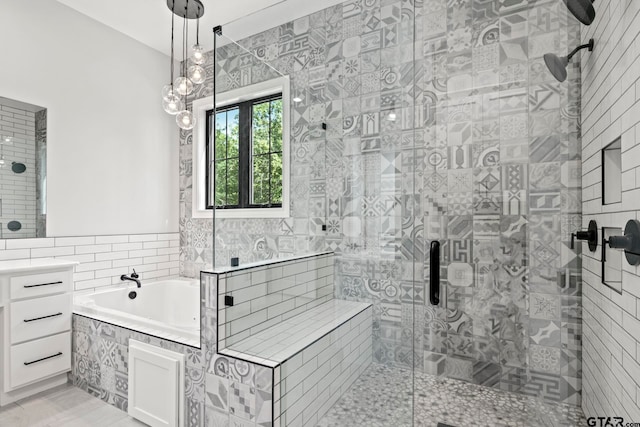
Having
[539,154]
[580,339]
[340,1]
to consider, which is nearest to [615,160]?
[539,154]

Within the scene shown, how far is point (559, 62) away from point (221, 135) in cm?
184

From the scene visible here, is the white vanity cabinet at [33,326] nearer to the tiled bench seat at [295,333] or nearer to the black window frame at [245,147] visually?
the black window frame at [245,147]

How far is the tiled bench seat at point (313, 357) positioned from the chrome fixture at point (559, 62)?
53.2 inches

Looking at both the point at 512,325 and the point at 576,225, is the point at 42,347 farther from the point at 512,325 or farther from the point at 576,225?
the point at 576,225

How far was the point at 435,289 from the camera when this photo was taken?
64.4 inches

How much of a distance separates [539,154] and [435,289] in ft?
2.48

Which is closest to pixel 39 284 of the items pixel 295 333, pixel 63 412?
pixel 63 412

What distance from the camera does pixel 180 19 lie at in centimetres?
310

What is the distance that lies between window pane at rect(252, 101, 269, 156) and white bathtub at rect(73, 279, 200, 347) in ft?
4.66

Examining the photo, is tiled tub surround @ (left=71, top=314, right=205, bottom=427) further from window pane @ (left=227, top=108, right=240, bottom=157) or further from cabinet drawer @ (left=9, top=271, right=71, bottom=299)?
window pane @ (left=227, top=108, right=240, bottom=157)

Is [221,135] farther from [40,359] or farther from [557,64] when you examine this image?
[40,359]

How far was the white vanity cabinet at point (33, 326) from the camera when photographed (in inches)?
84.5

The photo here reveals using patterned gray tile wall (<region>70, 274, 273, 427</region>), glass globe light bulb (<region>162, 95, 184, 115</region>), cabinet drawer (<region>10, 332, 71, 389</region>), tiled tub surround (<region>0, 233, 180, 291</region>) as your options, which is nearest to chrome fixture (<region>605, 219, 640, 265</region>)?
patterned gray tile wall (<region>70, 274, 273, 427</region>)

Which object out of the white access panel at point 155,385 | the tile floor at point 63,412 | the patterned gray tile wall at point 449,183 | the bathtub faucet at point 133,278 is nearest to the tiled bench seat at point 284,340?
the patterned gray tile wall at point 449,183
